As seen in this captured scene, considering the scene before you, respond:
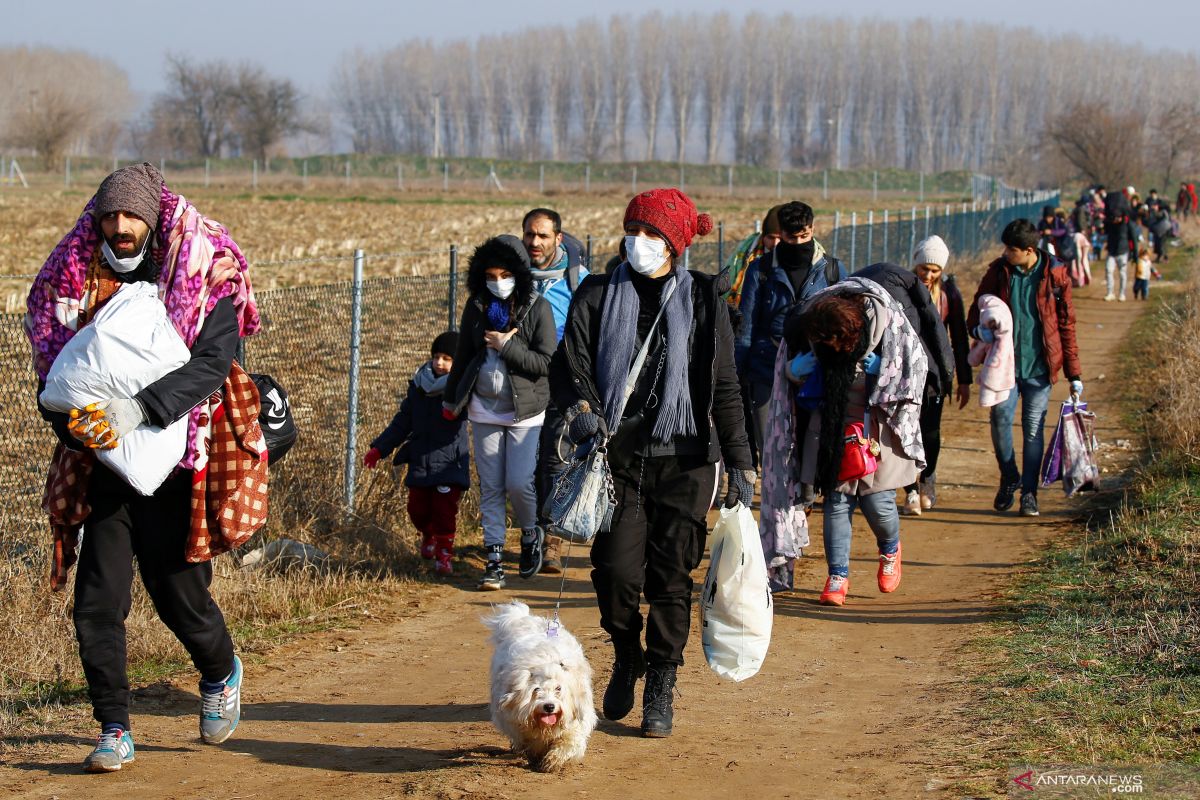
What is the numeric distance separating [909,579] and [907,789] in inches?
149

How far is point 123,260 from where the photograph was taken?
5023 millimetres

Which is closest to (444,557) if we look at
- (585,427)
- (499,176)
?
(585,427)

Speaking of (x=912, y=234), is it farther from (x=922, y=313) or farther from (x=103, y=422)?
(x=103, y=422)

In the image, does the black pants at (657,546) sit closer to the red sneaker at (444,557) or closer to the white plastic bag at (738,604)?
the white plastic bag at (738,604)

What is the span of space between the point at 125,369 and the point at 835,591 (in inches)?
173

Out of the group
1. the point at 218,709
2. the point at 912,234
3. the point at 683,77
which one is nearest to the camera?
the point at 218,709

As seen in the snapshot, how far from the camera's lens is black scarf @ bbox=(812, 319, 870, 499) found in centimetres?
727

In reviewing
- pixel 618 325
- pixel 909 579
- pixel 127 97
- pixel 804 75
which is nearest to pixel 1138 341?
pixel 909 579

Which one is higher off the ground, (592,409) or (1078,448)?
(592,409)

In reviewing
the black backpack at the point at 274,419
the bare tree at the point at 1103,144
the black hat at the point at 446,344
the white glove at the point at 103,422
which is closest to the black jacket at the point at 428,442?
the black hat at the point at 446,344

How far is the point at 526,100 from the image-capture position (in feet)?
509

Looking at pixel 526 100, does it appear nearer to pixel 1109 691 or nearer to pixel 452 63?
pixel 452 63

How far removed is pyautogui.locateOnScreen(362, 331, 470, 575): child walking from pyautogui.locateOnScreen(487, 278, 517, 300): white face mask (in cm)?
64

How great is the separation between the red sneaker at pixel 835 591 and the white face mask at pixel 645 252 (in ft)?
10.0
